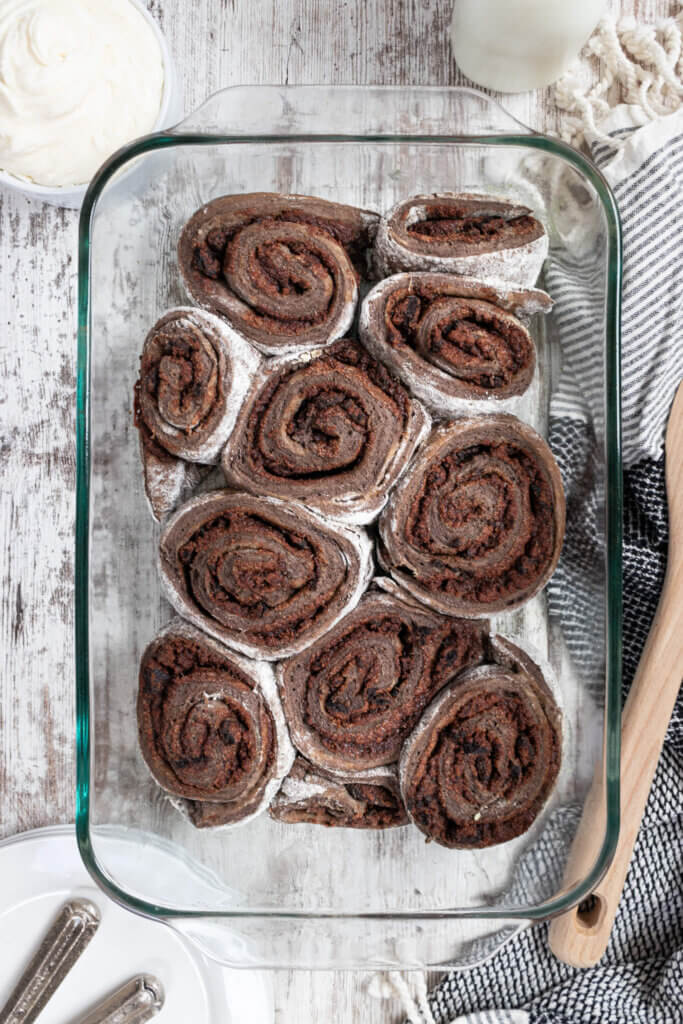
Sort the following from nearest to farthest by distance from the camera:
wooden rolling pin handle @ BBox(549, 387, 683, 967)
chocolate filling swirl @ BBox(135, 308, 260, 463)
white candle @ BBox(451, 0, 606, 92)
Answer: chocolate filling swirl @ BBox(135, 308, 260, 463) < white candle @ BBox(451, 0, 606, 92) < wooden rolling pin handle @ BBox(549, 387, 683, 967)

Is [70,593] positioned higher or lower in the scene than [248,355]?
lower

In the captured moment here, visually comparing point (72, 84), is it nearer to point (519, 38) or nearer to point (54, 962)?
point (519, 38)

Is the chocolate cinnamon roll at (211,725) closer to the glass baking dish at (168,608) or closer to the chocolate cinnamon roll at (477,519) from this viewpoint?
the glass baking dish at (168,608)

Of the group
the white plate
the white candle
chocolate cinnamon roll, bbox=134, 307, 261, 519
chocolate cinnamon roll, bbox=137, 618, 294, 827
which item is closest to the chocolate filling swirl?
chocolate cinnamon roll, bbox=134, 307, 261, 519

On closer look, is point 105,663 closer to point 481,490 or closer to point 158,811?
point 158,811

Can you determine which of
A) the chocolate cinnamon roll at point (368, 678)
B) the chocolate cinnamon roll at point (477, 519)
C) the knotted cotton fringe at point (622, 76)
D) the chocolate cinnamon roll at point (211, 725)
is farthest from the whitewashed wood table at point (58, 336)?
the chocolate cinnamon roll at point (477, 519)

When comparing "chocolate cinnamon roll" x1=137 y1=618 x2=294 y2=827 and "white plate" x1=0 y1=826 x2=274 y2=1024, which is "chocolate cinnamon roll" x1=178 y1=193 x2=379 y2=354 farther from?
"white plate" x1=0 y1=826 x2=274 y2=1024

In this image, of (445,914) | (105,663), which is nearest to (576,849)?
(445,914)
